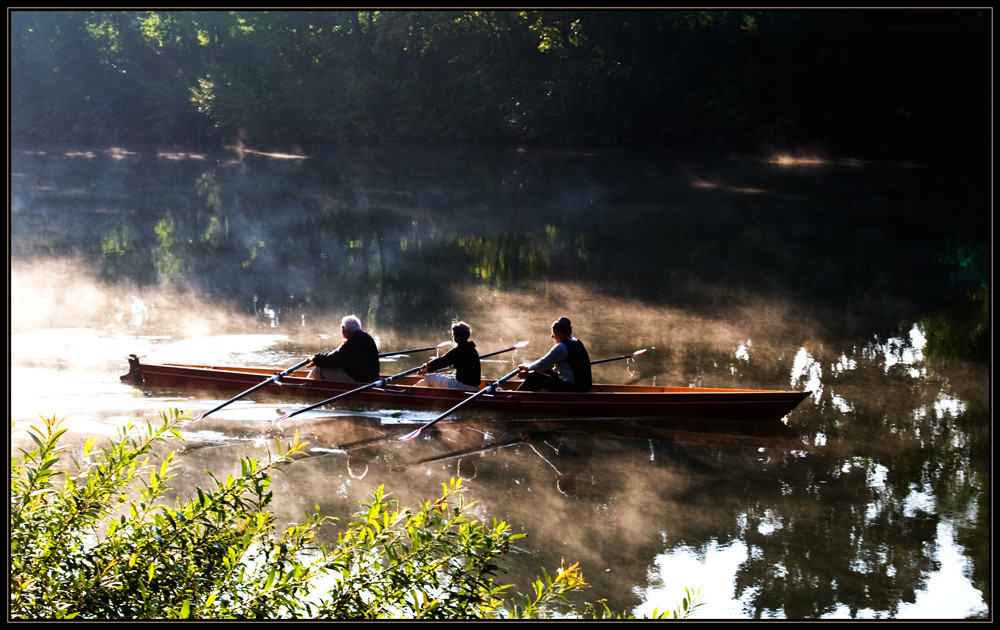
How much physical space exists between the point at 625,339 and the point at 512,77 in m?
28.0

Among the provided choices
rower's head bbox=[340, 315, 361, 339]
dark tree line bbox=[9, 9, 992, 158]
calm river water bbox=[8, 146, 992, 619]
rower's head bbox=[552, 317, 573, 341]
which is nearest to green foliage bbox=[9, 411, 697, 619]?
calm river water bbox=[8, 146, 992, 619]

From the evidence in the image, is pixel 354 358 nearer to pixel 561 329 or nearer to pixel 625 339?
pixel 561 329

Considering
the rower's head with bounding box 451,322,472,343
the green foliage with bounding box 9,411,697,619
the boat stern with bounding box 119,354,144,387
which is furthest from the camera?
the boat stern with bounding box 119,354,144,387

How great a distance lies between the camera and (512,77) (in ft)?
129

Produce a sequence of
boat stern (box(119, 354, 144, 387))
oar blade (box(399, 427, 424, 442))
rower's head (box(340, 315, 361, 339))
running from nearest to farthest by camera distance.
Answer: oar blade (box(399, 427, 424, 442)), rower's head (box(340, 315, 361, 339)), boat stern (box(119, 354, 144, 387))

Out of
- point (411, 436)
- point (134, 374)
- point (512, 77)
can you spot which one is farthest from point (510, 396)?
point (512, 77)

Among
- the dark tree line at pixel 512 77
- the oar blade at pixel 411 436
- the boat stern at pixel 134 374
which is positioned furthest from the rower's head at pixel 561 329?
the dark tree line at pixel 512 77

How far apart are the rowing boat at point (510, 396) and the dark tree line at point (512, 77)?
23628 millimetres

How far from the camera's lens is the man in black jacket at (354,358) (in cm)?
1052

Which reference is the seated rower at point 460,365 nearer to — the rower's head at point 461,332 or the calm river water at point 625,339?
the rower's head at point 461,332

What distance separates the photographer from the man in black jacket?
1052 cm

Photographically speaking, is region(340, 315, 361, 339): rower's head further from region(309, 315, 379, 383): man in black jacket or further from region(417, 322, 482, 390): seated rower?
region(417, 322, 482, 390): seated rower

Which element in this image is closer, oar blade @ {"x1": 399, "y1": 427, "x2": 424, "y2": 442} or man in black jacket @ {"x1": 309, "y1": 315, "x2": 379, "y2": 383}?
oar blade @ {"x1": 399, "y1": 427, "x2": 424, "y2": 442}

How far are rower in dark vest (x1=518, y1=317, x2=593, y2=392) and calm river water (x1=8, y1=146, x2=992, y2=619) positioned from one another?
0.51 metres
